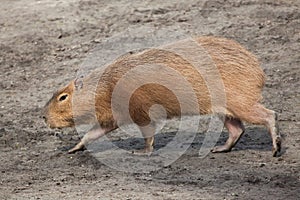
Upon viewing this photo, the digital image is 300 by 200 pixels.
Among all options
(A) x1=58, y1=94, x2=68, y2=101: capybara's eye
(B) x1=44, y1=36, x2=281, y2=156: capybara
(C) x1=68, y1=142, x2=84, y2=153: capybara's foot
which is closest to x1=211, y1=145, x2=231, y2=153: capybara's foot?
(B) x1=44, y1=36, x2=281, y2=156: capybara

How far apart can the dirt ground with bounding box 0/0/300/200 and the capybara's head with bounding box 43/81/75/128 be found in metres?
0.26

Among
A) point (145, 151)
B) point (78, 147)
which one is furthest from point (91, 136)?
point (145, 151)

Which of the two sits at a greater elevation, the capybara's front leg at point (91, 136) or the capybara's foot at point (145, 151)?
the capybara's front leg at point (91, 136)

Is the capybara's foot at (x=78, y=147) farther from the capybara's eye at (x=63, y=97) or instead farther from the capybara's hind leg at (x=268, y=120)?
the capybara's hind leg at (x=268, y=120)

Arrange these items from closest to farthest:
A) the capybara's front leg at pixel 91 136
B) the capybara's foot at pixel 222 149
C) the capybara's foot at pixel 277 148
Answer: the capybara's foot at pixel 277 148 → the capybara's foot at pixel 222 149 → the capybara's front leg at pixel 91 136

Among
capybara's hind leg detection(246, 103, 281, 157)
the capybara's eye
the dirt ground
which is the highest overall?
the capybara's eye

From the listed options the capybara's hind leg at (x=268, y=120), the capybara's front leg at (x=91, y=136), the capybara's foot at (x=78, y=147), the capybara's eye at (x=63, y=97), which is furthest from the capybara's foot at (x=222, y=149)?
the capybara's eye at (x=63, y=97)

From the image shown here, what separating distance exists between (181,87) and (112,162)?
75cm

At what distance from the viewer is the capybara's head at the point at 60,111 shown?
278 inches

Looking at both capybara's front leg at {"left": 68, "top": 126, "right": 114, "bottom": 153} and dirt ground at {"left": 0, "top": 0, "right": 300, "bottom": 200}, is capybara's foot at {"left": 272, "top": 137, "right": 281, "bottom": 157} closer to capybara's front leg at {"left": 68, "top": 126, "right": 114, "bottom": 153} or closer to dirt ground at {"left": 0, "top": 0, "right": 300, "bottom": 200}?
dirt ground at {"left": 0, "top": 0, "right": 300, "bottom": 200}

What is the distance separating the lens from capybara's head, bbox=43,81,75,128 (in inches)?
278

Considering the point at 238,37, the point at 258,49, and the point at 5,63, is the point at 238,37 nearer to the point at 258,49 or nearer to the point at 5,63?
the point at 258,49

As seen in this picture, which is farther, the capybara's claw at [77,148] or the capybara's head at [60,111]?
the capybara's claw at [77,148]

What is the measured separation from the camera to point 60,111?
705cm
